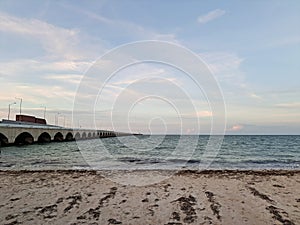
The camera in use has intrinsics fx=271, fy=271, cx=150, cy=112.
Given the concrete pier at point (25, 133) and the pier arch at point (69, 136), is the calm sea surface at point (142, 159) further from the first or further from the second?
the pier arch at point (69, 136)

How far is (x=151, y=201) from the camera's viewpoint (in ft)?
29.5

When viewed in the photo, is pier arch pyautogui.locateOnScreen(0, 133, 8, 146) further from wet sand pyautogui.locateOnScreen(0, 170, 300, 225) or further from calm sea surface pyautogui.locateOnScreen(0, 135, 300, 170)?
wet sand pyautogui.locateOnScreen(0, 170, 300, 225)

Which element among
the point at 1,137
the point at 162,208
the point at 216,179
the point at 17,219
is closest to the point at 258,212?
the point at 162,208

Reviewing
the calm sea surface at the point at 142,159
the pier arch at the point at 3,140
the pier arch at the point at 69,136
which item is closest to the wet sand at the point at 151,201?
the calm sea surface at the point at 142,159

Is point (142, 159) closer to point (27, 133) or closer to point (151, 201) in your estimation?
point (151, 201)

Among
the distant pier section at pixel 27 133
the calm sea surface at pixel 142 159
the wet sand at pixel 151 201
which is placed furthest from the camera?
the distant pier section at pixel 27 133

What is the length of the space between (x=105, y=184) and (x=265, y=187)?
655 centimetres

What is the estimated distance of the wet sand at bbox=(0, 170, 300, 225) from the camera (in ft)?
24.1

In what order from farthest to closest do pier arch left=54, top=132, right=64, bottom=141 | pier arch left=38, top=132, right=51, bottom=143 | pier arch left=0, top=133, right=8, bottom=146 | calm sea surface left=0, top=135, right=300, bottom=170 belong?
pier arch left=54, top=132, right=64, bottom=141, pier arch left=38, top=132, right=51, bottom=143, pier arch left=0, top=133, right=8, bottom=146, calm sea surface left=0, top=135, right=300, bottom=170

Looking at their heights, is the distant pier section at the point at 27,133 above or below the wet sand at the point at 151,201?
above

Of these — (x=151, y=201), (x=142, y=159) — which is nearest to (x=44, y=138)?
(x=142, y=159)

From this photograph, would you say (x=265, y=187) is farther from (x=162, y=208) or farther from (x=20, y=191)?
(x=20, y=191)

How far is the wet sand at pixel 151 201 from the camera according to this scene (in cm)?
735

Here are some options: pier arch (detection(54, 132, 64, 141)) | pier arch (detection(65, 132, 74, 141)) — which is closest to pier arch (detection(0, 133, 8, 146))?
pier arch (detection(54, 132, 64, 141))
